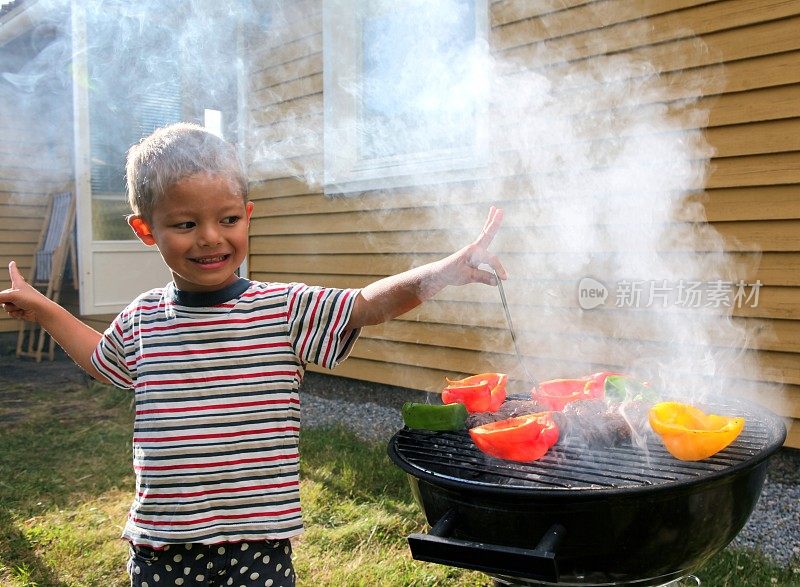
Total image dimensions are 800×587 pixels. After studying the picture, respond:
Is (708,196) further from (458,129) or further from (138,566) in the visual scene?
(138,566)

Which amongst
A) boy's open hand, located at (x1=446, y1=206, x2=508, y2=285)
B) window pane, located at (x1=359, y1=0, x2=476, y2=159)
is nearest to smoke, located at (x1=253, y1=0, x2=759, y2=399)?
window pane, located at (x1=359, y1=0, x2=476, y2=159)

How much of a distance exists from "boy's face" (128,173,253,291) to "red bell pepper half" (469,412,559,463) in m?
0.78

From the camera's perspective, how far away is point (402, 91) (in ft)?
15.0

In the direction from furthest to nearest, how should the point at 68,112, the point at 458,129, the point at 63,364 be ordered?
the point at 63,364, the point at 68,112, the point at 458,129

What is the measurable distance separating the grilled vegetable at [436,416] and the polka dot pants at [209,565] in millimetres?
514

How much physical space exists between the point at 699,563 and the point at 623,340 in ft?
7.81

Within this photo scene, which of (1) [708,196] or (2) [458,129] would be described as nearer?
(1) [708,196]

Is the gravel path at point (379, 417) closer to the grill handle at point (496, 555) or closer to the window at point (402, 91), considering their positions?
the window at point (402, 91)

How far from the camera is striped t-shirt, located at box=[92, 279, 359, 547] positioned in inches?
62.5

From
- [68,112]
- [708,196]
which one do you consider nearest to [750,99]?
[708,196]

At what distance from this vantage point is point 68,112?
24.9 ft

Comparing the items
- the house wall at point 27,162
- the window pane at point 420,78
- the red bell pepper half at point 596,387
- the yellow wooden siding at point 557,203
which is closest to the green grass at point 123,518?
the yellow wooden siding at point 557,203

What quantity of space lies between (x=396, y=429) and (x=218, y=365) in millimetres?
3356

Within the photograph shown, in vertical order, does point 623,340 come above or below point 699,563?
above
